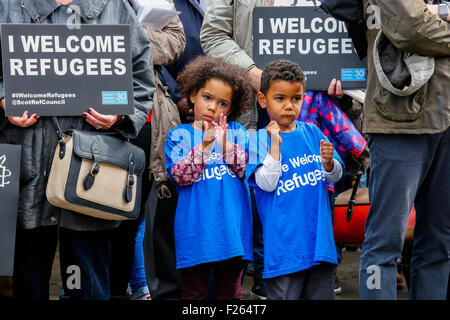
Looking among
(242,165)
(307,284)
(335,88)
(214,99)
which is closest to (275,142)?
(242,165)

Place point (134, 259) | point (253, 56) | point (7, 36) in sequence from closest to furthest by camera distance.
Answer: point (7, 36) < point (253, 56) < point (134, 259)

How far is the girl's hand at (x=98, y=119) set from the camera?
3.22 metres

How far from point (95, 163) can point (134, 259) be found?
50.8 inches

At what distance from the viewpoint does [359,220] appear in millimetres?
4082

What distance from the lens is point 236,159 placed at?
3.71 meters

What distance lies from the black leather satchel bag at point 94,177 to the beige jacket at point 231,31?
1035 mm

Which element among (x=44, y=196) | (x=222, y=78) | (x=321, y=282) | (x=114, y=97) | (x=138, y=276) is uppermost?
(x=222, y=78)

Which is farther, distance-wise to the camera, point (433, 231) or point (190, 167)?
point (190, 167)

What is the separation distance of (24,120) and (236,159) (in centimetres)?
111

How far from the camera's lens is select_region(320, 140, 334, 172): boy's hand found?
357cm

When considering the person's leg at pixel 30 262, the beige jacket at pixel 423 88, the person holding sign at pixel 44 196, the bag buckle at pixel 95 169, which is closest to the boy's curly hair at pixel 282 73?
the beige jacket at pixel 423 88

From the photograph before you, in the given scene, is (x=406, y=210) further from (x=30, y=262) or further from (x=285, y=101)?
(x=30, y=262)
